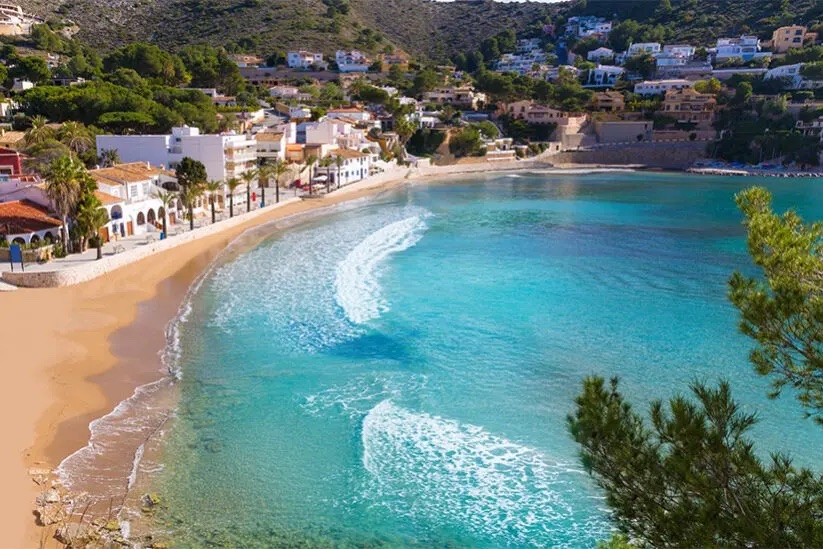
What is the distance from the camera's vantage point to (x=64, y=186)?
1112 inches

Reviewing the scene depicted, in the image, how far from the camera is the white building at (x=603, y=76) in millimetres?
127375

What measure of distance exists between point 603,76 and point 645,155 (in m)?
35.8

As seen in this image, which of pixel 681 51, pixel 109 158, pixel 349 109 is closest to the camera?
pixel 109 158

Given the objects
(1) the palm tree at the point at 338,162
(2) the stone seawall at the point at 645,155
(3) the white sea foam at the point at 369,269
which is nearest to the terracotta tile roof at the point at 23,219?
(3) the white sea foam at the point at 369,269

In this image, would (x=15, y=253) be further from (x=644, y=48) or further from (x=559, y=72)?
(x=644, y=48)

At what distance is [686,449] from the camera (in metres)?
6.25

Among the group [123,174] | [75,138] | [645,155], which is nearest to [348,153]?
[75,138]

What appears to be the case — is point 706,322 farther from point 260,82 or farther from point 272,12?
point 272,12

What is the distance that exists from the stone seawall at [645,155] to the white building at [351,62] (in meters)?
47.6

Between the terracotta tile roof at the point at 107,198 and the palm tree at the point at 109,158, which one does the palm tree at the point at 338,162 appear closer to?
the palm tree at the point at 109,158

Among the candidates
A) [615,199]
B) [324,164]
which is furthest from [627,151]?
[324,164]

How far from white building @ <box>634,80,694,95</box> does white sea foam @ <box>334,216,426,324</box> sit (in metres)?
80.8

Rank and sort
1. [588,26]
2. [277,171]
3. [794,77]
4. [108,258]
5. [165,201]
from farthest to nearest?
[588,26] → [794,77] → [277,171] → [165,201] → [108,258]

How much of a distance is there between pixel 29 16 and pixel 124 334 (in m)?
138
